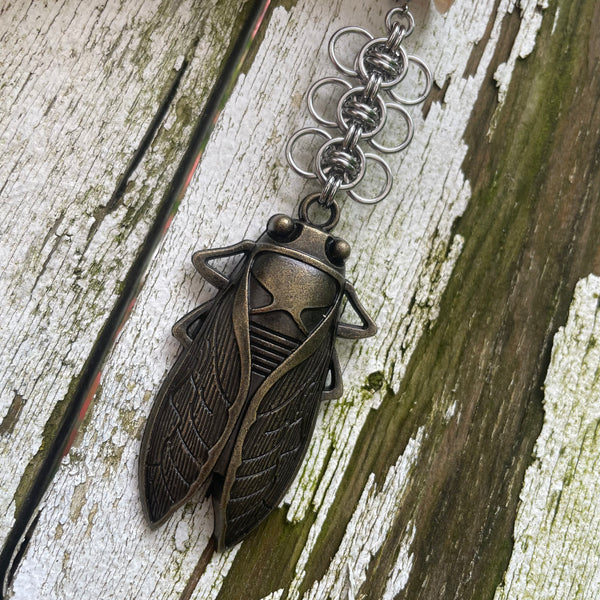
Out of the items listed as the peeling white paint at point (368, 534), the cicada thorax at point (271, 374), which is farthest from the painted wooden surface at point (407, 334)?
the cicada thorax at point (271, 374)

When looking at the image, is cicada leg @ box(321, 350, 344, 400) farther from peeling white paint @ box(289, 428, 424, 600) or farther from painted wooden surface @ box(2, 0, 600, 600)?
peeling white paint @ box(289, 428, 424, 600)

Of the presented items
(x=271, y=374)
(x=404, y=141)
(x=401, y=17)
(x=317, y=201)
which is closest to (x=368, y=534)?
(x=271, y=374)

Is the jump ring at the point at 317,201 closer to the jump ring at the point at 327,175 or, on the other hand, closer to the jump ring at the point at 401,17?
the jump ring at the point at 327,175

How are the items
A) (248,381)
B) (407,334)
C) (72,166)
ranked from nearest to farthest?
(248,381)
(72,166)
(407,334)

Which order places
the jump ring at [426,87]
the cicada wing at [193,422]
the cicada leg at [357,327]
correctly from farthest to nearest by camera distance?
the jump ring at [426,87], the cicada leg at [357,327], the cicada wing at [193,422]

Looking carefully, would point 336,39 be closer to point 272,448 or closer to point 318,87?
point 318,87
